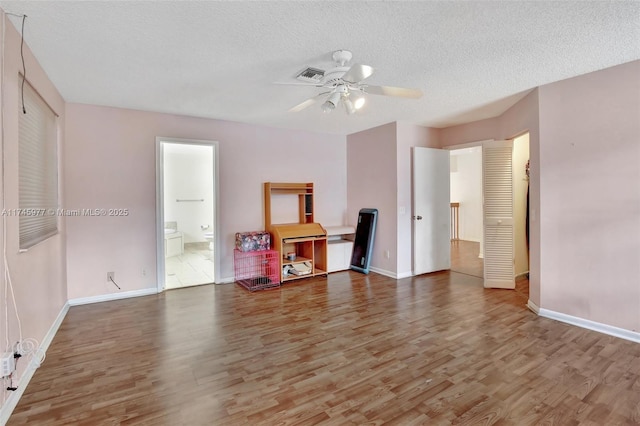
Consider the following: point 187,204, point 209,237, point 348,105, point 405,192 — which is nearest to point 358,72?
point 348,105

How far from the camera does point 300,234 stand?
488cm

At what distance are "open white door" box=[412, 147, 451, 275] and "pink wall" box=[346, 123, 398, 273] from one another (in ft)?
1.20

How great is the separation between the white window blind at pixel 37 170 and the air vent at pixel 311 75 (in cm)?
217

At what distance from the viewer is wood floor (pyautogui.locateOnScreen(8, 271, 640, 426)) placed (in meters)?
Result: 1.87

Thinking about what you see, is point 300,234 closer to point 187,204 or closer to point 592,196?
point 592,196

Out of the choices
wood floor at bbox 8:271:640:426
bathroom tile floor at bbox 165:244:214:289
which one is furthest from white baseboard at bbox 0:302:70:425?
bathroom tile floor at bbox 165:244:214:289

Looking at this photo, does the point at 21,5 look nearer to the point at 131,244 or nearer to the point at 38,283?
the point at 38,283

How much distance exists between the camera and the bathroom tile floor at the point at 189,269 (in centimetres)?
479

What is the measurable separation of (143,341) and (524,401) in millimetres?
2984

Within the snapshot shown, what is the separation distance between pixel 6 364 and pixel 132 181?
2714mm

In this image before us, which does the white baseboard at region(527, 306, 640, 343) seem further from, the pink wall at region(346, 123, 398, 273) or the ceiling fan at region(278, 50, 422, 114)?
the ceiling fan at region(278, 50, 422, 114)

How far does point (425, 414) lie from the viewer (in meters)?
1.84

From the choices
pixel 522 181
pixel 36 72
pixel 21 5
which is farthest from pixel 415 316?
pixel 36 72

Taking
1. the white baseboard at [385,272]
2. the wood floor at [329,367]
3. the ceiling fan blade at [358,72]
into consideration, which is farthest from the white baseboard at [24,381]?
the white baseboard at [385,272]
